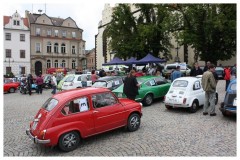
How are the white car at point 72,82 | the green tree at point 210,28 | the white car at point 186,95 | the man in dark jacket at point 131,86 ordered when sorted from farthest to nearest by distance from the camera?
the green tree at point 210,28 → the white car at point 72,82 → the white car at point 186,95 → the man in dark jacket at point 131,86

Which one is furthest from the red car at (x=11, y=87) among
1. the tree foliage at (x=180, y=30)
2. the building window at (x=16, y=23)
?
the building window at (x=16, y=23)

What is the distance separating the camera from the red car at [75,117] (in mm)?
6008

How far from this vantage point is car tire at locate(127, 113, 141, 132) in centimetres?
775

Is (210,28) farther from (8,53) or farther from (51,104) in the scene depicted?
(8,53)

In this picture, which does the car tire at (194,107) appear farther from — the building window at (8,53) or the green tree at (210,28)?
the building window at (8,53)

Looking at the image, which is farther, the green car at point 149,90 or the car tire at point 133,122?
the green car at point 149,90

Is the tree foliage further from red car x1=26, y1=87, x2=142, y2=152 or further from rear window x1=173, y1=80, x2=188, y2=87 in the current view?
red car x1=26, y1=87, x2=142, y2=152

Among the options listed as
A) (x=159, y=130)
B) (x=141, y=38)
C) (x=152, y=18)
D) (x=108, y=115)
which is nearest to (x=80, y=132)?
(x=108, y=115)

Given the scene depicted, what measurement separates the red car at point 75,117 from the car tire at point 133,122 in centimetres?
8

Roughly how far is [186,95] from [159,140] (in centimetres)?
388

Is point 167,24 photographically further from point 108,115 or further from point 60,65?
point 60,65

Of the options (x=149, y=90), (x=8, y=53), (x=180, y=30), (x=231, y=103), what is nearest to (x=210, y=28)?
(x=180, y=30)

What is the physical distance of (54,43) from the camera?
59.2 metres

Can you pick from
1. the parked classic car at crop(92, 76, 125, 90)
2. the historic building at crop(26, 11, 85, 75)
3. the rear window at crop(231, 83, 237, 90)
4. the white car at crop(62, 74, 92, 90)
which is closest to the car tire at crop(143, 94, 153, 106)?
the parked classic car at crop(92, 76, 125, 90)
